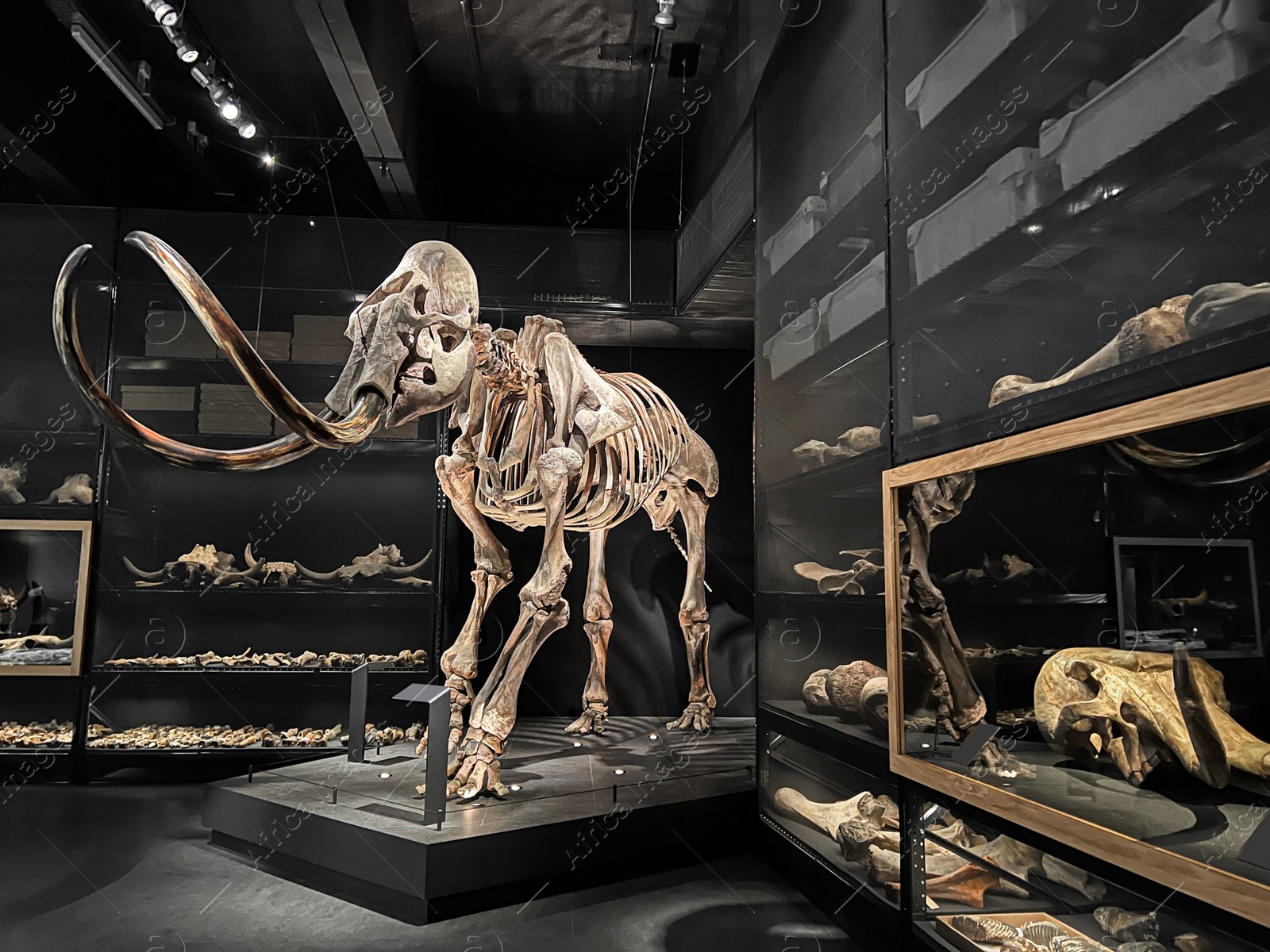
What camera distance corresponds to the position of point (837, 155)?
10.9 feet

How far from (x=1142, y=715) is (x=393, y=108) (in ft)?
16.4

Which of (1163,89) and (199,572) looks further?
(199,572)

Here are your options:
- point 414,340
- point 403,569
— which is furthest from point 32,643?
point 414,340

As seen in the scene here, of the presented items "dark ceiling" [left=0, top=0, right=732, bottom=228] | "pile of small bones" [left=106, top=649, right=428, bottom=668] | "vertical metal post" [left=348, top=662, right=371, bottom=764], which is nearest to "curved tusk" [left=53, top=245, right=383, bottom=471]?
"vertical metal post" [left=348, top=662, right=371, bottom=764]

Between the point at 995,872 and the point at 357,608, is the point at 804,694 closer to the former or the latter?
the point at 995,872

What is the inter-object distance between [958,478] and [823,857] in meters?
1.77

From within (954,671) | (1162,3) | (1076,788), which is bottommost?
(1076,788)

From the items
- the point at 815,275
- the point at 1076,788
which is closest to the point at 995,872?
the point at 1076,788

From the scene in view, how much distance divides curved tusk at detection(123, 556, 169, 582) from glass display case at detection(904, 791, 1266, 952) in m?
5.36

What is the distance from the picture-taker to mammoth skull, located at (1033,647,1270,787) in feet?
4.61

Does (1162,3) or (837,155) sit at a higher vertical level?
(837,155)

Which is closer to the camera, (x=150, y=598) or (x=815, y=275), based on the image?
(x=815, y=275)

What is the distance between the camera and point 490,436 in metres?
4.15

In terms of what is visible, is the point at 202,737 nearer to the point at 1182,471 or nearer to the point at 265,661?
the point at 265,661
